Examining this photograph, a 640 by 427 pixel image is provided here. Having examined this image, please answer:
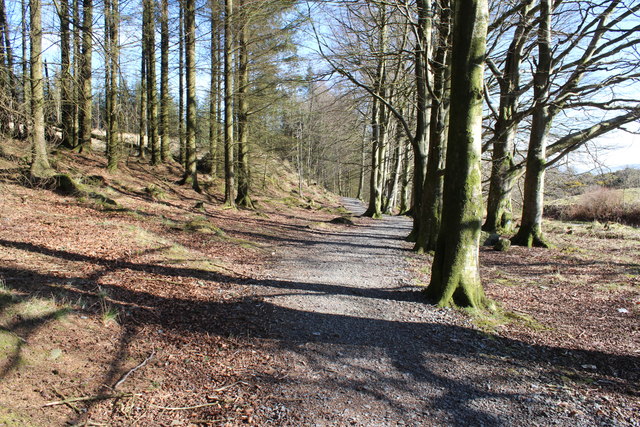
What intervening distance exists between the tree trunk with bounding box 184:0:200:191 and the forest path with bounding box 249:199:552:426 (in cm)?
1146

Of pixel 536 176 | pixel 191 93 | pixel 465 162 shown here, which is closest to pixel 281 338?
pixel 465 162

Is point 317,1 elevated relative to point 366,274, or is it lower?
elevated

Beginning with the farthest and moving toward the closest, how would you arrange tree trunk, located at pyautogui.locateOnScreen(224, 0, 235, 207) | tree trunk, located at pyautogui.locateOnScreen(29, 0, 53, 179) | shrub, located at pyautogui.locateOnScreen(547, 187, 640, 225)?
shrub, located at pyautogui.locateOnScreen(547, 187, 640, 225)
tree trunk, located at pyautogui.locateOnScreen(224, 0, 235, 207)
tree trunk, located at pyautogui.locateOnScreen(29, 0, 53, 179)

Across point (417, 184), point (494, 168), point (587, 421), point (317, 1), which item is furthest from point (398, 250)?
point (587, 421)

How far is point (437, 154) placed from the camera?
8766mm

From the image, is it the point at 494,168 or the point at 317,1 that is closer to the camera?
the point at 317,1

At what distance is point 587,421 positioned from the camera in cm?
283

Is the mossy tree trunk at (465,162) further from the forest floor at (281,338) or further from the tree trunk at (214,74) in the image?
the tree trunk at (214,74)

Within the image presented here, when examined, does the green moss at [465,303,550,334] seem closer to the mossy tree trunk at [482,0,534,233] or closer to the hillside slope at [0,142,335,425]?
the hillside slope at [0,142,335,425]

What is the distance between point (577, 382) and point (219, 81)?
14742 mm

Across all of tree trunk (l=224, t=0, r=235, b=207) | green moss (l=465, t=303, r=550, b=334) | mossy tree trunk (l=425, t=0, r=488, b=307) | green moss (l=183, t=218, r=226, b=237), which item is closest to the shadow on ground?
green moss (l=465, t=303, r=550, b=334)

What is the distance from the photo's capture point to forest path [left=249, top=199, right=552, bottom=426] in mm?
2914

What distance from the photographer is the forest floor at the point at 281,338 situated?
2852mm

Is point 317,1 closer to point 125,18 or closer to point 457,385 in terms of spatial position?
point 125,18
